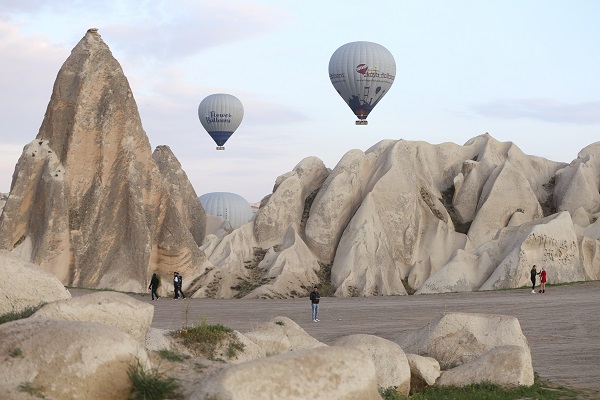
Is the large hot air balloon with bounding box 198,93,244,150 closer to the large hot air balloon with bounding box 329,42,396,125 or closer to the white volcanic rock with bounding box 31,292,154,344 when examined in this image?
the large hot air balloon with bounding box 329,42,396,125

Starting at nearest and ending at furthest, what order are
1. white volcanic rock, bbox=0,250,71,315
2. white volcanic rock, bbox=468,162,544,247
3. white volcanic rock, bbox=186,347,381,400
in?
white volcanic rock, bbox=186,347,381,400, white volcanic rock, bbox=0,250,71,315, white volcanic rock, bbox=468,162,544,247

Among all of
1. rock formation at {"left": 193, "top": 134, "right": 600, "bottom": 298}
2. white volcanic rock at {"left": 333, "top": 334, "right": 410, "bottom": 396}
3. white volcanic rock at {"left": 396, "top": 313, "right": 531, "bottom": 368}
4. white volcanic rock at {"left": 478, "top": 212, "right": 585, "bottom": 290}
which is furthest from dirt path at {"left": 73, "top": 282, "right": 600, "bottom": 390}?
rock formation at {"left": 193, "top": 134, "right": 600, "bottom": 298}

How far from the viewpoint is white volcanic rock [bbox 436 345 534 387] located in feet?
54.6

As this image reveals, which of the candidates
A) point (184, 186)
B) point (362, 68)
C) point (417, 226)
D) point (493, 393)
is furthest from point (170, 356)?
point (362, 68)

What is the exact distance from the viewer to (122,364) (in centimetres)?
951

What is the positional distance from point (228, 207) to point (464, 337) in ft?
248

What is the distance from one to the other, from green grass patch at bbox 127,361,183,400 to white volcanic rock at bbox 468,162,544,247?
4337 centimetres

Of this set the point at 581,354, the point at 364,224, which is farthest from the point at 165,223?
the point at 581,354

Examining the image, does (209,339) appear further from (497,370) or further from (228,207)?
(228,207)

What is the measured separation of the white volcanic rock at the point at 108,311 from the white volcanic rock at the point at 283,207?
37597 millimetres

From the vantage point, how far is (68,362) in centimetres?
922

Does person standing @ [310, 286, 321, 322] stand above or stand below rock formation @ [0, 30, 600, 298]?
below

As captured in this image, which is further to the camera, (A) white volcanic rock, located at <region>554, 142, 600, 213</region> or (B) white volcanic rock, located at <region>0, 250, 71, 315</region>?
(A) white volcanic rock, located at <region>554, 142, 600, 213</region>

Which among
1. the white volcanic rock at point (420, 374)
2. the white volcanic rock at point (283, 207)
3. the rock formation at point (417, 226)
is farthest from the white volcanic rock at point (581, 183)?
the white volcanic rock at point (420, 374)
